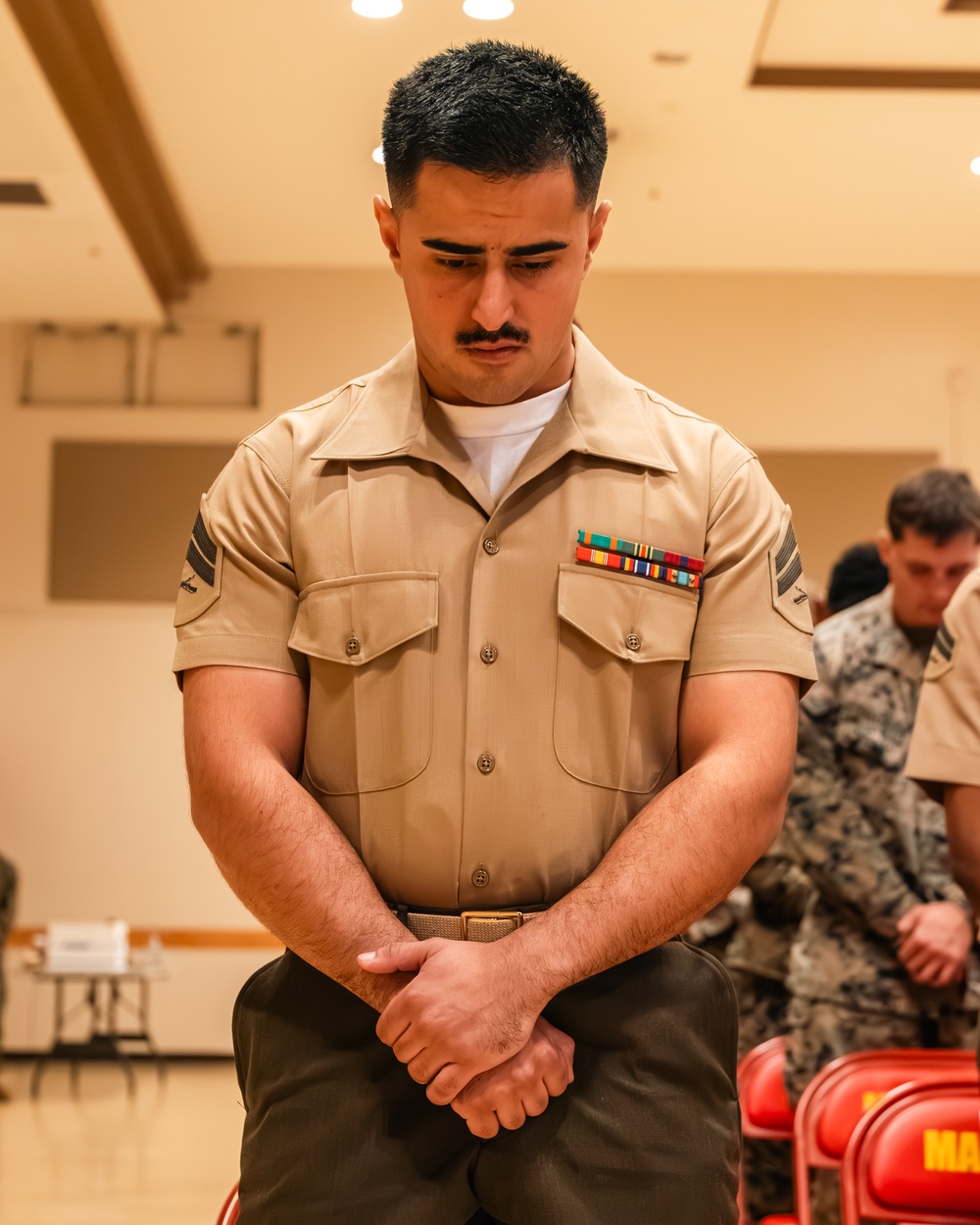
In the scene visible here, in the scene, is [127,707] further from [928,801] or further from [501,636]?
[501,636]

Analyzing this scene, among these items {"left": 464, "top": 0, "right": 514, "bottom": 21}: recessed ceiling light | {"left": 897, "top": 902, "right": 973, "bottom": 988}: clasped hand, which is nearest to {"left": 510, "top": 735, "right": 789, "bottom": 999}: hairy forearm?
{"left": 897, "top": 902, "right": 973, "bottom": 988}: clasped hand

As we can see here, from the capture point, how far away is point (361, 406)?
5.72 ft

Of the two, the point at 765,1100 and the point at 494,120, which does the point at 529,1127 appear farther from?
the point at 765,1100

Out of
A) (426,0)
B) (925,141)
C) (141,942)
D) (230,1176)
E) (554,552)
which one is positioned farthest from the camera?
(141,942)

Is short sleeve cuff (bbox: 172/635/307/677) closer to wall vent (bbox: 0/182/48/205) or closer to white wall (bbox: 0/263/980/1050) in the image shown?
wall vent (bbox: 0/182/48/205)

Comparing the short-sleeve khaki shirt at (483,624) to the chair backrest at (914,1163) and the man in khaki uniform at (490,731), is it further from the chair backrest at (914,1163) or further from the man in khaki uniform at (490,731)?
the chair backrest at (914,1163)

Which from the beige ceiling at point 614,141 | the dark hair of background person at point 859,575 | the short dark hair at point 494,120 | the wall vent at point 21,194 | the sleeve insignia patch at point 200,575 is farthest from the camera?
the wall vent at point 21,194

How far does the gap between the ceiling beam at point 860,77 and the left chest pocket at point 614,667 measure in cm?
575

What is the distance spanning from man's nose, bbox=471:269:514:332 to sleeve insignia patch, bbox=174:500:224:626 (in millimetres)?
403

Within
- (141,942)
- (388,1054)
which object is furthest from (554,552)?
(141,942)

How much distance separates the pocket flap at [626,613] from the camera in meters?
1.60

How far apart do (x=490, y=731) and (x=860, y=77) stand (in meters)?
6.05

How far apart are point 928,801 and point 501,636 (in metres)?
1.84

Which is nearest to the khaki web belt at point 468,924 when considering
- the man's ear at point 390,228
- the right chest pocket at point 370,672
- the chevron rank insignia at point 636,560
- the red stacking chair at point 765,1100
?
the right chest pocket at point 370,672
